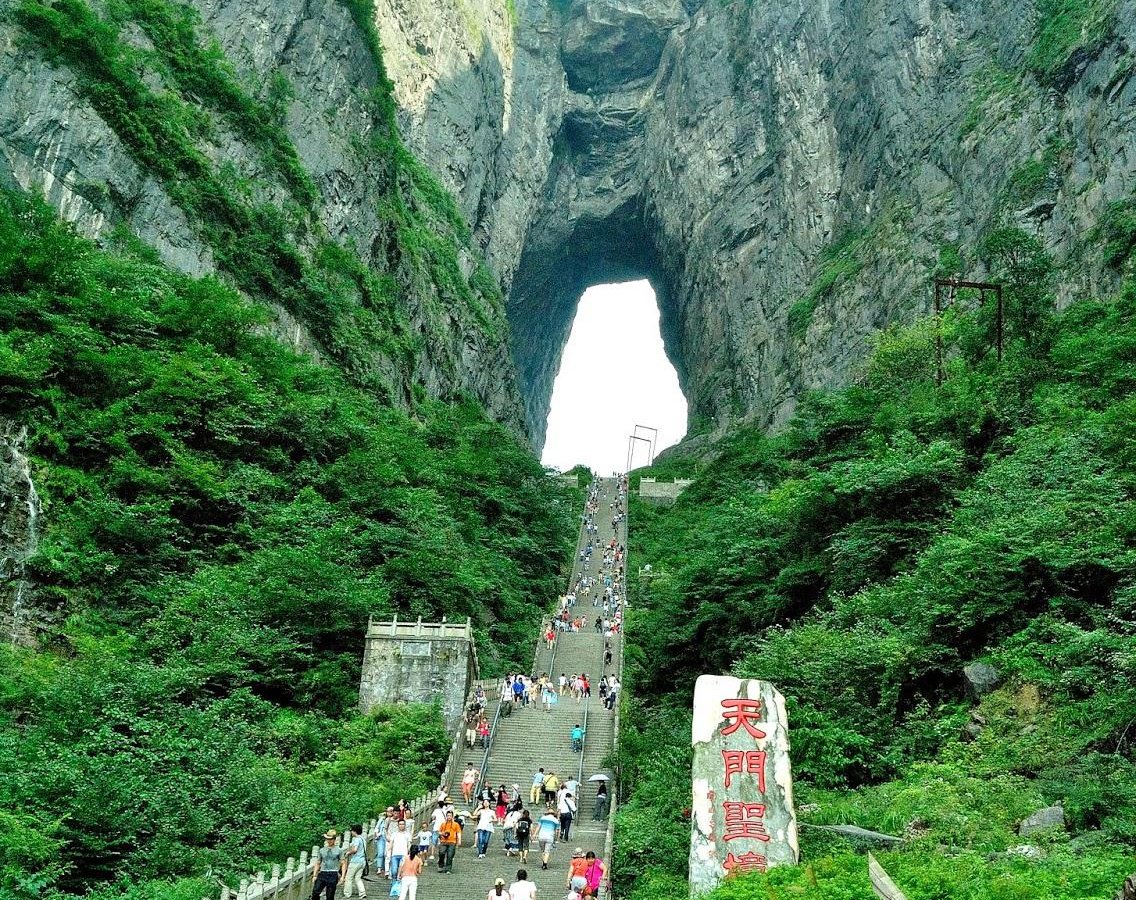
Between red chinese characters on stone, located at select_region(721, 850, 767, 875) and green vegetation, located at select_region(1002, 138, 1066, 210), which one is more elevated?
green vegetation, located at select_region(1002, 138, 1066, 210)

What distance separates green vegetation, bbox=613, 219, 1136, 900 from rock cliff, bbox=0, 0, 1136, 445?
9.88 meters

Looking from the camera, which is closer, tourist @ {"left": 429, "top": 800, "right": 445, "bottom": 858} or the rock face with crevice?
tourist @ {"left": 429, "top": 800, "right": 445, "bottom": 858}

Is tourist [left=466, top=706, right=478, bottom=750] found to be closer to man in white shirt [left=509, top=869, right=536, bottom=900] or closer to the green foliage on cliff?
the green foliage on cliff

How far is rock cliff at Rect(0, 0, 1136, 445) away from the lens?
3138cm

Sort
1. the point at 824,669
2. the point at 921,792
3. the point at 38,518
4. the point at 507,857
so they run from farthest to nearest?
the point at 38,518
the point at 824,669
the point at 507,857
the point at 921,792

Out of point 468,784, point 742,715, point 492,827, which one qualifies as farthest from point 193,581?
point 742,715

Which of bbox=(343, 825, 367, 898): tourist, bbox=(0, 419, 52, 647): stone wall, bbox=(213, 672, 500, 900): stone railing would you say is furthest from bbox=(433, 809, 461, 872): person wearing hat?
bbox=(0, 419, 52, 647): stone wall

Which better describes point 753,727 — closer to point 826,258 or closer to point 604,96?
point 826,258

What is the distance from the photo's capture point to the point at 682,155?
63000 millimetres

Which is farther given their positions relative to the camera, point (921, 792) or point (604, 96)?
point (604, 96)

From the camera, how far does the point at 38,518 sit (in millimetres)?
17859

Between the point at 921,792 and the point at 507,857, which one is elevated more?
the point at 921,792

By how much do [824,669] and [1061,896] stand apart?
6.69 metres

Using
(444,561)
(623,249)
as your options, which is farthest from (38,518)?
(623,249)
